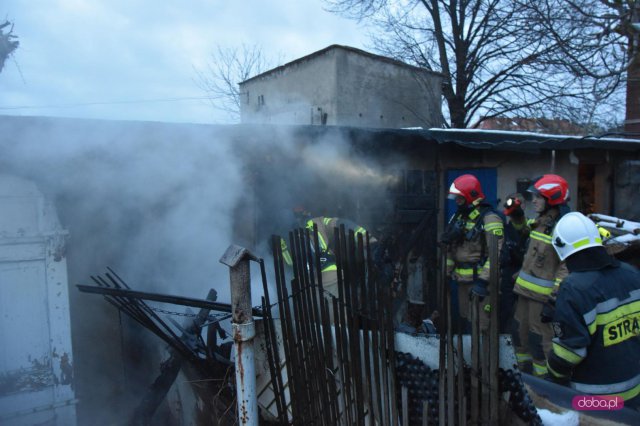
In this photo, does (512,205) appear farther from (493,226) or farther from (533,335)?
(533,335)

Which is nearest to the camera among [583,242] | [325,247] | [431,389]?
[431,389]

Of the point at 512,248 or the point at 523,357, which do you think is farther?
the point at 512,248

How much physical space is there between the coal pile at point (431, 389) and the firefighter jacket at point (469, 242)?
274 cm

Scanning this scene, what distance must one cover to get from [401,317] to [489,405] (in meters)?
4.06

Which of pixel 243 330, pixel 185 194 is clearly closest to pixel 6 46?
pixel 185 194

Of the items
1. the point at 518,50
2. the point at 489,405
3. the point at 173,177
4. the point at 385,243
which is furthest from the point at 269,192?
the point at 518,50

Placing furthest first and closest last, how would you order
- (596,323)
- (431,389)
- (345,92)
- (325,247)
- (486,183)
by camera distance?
1. (345,92)
2. (486,183)
3. (325,247)
4. (596,323)
5. (431,389)

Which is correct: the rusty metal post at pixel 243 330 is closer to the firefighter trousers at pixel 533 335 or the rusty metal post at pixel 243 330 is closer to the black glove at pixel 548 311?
the black glove at pixel 548 311

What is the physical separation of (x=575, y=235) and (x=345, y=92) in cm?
1079

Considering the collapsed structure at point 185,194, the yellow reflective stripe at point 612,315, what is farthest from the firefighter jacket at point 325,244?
the yellow reflective stripe at point 612,315

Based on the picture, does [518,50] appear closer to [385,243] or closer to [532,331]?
[385,243]

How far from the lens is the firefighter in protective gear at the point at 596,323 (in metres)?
2.17

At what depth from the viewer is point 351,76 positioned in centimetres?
1251

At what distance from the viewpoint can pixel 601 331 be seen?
7.19 feet
